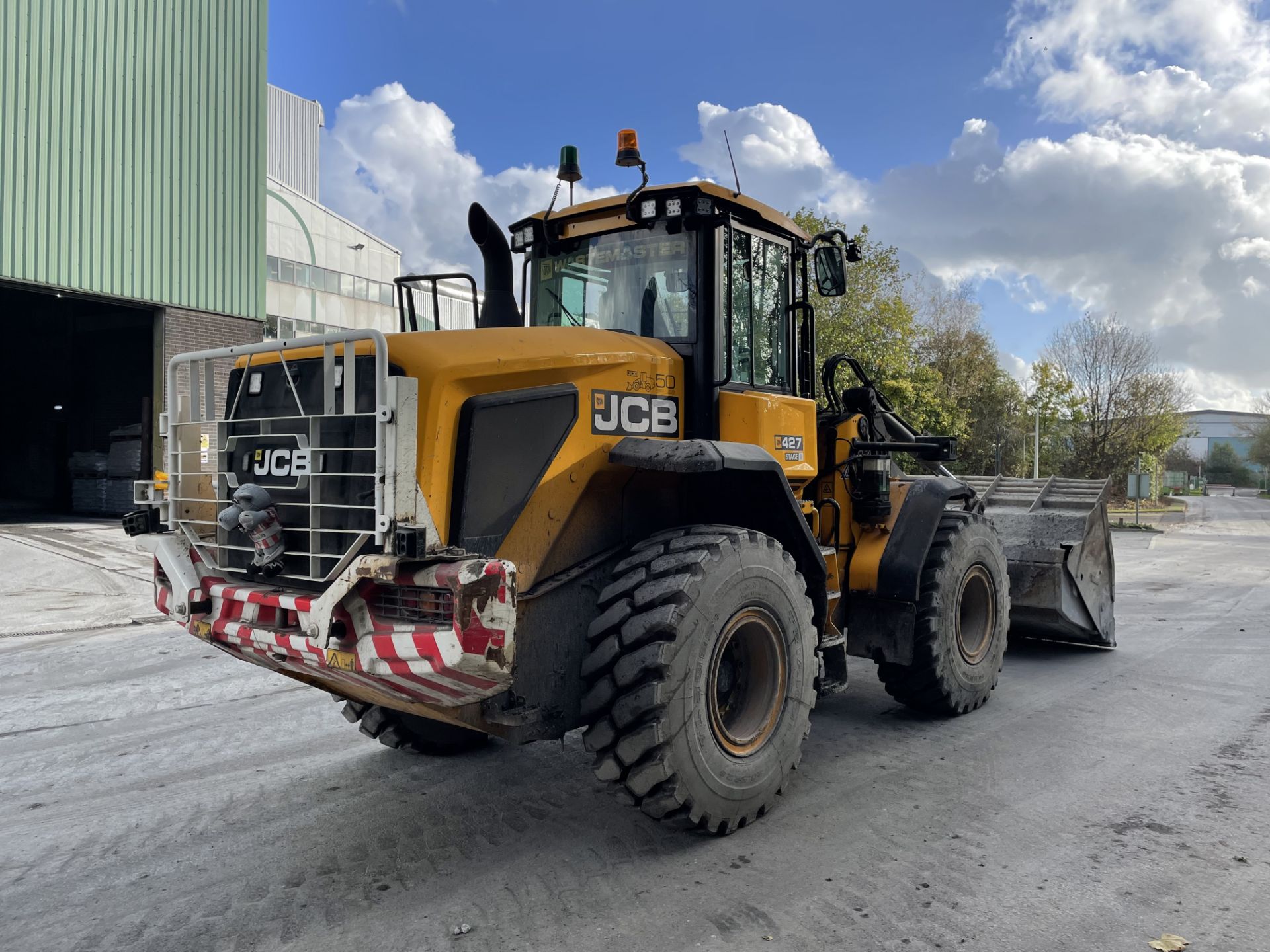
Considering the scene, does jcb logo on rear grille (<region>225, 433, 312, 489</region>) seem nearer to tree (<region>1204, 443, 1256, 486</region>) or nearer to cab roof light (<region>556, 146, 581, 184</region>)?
cab roof light (<region>556, 146, 581, 184</region>)

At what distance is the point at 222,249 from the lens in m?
18.0

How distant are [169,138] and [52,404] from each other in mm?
12847

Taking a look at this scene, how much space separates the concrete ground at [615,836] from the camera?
10.4 feet

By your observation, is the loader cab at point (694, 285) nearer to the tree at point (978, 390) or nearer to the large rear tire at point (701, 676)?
the large rear tire at point (701, 676)

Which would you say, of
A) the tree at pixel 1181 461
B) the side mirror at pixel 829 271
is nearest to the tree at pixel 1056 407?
the side mirror at pixel 829 271

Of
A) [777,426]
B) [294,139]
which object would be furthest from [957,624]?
[294,139]

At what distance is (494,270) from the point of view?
4699 millimetres

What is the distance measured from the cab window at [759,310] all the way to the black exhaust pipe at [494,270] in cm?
113

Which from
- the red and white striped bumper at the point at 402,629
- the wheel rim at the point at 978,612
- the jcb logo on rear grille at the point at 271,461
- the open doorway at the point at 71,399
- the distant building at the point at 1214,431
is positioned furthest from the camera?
the distant building at the point at 1214,431

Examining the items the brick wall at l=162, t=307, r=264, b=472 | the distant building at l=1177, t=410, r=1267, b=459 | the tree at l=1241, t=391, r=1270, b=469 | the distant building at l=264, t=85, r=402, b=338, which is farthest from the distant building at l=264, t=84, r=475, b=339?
the distant building at l=1177, t=410, r=1267, b=459

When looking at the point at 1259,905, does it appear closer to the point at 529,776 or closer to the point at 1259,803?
the point at 1259,803

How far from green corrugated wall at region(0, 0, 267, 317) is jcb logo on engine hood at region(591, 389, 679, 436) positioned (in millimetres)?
15017

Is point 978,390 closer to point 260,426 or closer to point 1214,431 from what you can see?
point 260,426

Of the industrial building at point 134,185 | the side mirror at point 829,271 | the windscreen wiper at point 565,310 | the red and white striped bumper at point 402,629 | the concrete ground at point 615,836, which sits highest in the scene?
the industrial building at point 134,185
